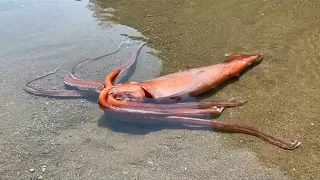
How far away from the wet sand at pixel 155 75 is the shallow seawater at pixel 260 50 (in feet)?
0.05

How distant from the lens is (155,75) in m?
4.76

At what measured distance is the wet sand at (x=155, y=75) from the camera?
3393 millimetres

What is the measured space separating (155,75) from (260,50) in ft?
4.88

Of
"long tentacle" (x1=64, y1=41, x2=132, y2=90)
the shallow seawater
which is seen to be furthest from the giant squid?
the shallow seawater

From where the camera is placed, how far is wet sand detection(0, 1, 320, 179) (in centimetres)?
339

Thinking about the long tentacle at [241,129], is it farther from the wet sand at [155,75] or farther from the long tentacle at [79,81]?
the long tentacle at [79,81]

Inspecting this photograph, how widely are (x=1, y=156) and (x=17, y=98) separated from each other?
1023 mm

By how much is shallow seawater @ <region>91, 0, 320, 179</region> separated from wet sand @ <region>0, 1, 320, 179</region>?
0.05 ft

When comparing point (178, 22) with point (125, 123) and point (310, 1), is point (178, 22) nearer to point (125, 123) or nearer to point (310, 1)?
point (310, 1)

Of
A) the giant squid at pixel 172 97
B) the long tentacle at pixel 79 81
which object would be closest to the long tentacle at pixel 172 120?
the giant squid at pixel 172 97

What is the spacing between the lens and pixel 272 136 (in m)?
3.56

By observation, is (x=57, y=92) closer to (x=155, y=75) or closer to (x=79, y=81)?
(x=79, y=81)

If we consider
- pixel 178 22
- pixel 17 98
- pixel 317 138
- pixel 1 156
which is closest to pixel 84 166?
pixel 1 156

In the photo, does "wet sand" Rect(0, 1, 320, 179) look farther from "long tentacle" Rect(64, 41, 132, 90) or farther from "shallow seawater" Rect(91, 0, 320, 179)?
"long tentacle" Rect(64, 41, 132, 90)
